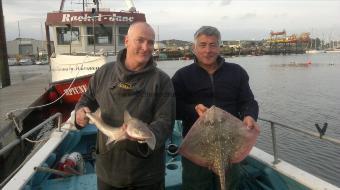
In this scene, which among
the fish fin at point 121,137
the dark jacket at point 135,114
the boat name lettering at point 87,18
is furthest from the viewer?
the boat name lettering at point 87,18

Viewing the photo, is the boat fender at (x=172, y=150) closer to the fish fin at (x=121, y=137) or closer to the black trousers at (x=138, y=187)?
the black trousers at (x=138, y=187)

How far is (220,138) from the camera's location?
3227 mm

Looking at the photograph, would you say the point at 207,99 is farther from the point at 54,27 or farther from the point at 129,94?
the point at 54,27

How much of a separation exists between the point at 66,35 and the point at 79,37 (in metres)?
0.63

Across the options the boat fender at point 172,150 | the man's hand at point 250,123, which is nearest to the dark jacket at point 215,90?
the man's hand at point 250,123

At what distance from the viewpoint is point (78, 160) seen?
18.0 feet

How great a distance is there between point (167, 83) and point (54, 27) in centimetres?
1298

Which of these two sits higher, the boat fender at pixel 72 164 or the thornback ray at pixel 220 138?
the thornback ray at pixel 220 138

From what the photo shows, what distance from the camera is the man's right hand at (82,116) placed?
3.17 metres

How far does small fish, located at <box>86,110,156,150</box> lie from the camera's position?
264cm

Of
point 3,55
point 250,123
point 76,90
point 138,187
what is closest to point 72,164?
point 138,187

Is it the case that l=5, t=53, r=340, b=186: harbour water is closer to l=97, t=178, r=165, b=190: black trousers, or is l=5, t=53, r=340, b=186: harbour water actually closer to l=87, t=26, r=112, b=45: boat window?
l=87, t=26, r=112, b=45: boat window

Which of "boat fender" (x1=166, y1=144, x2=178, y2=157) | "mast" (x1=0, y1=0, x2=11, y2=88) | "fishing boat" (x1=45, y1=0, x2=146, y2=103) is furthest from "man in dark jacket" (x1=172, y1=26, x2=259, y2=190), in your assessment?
"mast" (x1=0, y1=0, x2=11, y2=88)

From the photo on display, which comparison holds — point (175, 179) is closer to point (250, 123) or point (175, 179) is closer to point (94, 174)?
point (94, 174)
